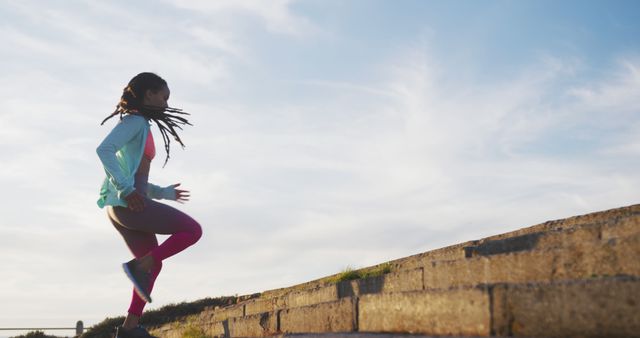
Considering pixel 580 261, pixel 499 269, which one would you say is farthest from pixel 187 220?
pixel 580 261

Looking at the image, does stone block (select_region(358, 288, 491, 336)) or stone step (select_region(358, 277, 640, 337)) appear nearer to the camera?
stone step (select_region(358, 277, 640, 337))

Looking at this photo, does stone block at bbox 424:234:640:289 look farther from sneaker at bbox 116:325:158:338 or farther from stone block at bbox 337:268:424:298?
sneaker at bbox 116:325:158:338

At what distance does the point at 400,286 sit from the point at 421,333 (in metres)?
1.95

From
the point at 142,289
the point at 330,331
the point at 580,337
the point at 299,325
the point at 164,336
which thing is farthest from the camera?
the point at 164,336

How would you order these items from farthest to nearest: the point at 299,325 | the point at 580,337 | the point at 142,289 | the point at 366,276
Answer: the point at 366,276, the point at 299,325, the point at 142,289, the point at 580,337

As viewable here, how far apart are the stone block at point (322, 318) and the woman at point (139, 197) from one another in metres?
1.29

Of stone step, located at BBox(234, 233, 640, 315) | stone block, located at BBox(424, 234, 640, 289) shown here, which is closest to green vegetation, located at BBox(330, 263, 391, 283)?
stone step, located at BBox(234, 233, 640, 315)

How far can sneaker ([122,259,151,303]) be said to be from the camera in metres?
5.12

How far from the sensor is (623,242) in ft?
13.3

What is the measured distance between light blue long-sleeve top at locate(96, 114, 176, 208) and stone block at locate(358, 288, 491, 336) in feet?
6.54

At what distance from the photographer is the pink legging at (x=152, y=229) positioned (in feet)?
16.9

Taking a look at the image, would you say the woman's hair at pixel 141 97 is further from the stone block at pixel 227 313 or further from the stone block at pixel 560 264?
the stone block at pixel 227 313

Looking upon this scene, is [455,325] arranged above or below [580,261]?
below

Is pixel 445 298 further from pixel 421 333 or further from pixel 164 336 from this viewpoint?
pixel 164 336
